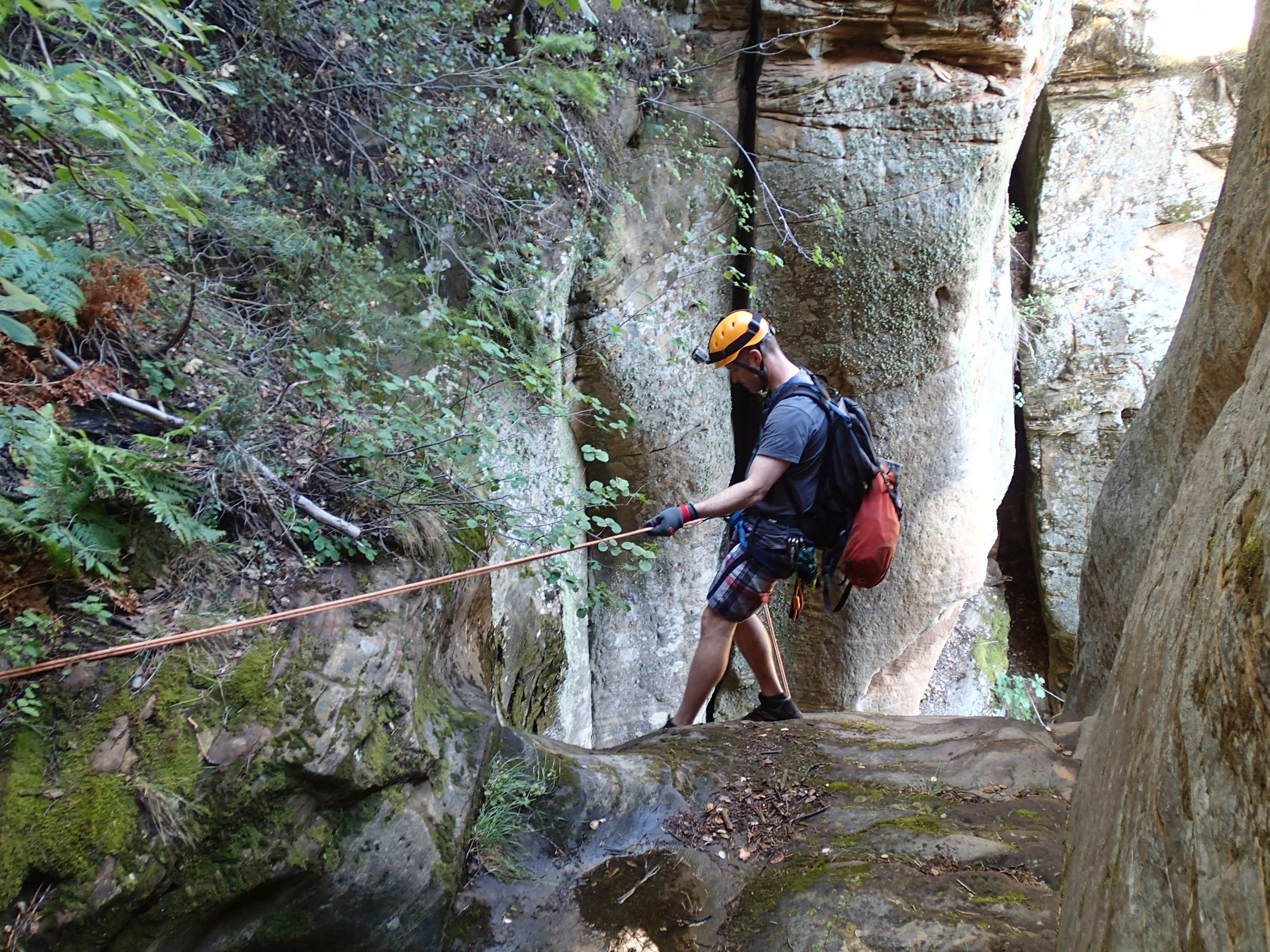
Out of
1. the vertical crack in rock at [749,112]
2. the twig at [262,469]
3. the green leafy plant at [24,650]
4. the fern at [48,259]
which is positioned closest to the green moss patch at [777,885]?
the twig at [262,469]

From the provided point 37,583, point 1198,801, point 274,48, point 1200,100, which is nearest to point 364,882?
point 37,583

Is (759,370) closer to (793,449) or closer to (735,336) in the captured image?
(735,336)

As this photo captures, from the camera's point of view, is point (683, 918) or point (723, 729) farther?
point (723, 729)

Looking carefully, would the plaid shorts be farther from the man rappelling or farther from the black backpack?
the black backpack

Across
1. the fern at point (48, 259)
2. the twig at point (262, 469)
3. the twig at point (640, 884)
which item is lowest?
the twig at point (640, 884)

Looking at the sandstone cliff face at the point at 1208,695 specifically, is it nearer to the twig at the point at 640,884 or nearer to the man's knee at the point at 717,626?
the twig at the point at 640,884

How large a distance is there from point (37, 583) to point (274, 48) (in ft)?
12.0

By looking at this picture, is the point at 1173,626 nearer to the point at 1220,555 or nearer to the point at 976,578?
the point at 1220,555

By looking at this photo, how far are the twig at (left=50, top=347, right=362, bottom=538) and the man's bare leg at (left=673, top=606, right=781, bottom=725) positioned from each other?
2.17 metres

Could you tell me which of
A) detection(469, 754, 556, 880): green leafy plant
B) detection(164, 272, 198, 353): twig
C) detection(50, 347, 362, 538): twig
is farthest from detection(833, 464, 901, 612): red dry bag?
detection(164, 272, 198, 353): twig

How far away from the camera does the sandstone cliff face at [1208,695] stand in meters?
1.12

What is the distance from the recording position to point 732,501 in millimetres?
3648

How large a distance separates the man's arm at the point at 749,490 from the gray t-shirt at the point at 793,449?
0.05 m

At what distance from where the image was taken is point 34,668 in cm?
206
